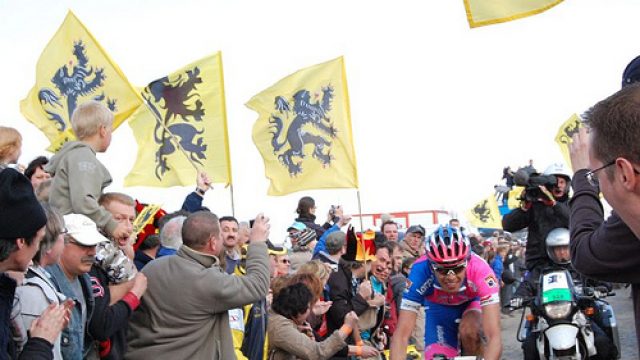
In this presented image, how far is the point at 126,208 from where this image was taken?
6465 mm

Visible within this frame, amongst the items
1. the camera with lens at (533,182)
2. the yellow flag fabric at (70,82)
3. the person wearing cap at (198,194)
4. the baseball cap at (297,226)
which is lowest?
the baseball cap at (297,226)

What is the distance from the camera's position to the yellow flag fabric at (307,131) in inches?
476

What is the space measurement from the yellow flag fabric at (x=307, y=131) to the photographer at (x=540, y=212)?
102 inches

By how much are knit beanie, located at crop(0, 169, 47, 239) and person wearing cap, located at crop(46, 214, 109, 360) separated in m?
1.31

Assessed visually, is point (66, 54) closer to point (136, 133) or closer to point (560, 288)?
point (136, 133)

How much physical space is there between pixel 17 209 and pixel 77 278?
1712 mm

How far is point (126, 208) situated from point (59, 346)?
2.00 metres

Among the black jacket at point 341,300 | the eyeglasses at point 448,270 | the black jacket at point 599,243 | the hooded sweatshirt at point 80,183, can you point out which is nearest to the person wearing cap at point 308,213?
the black jacket at point 341,300

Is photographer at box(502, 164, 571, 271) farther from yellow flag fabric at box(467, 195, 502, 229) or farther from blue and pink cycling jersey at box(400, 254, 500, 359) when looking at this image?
yellow flag fabric at box(467, 195, 502, 229)

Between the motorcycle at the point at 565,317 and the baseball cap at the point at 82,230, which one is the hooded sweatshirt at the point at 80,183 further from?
the motorcycle at the point at 565,317

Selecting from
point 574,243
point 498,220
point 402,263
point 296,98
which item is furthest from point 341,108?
point 498,220

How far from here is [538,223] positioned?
32.9 feet

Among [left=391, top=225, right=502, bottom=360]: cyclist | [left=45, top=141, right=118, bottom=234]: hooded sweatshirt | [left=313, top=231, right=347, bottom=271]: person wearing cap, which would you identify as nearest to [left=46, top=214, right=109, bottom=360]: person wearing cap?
[left=45, top=141, right=118, bottom=234]: hooded sweatshirt

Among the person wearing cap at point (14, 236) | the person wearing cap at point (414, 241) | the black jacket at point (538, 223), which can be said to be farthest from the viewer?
the person wearing cap at point (414, 241)
